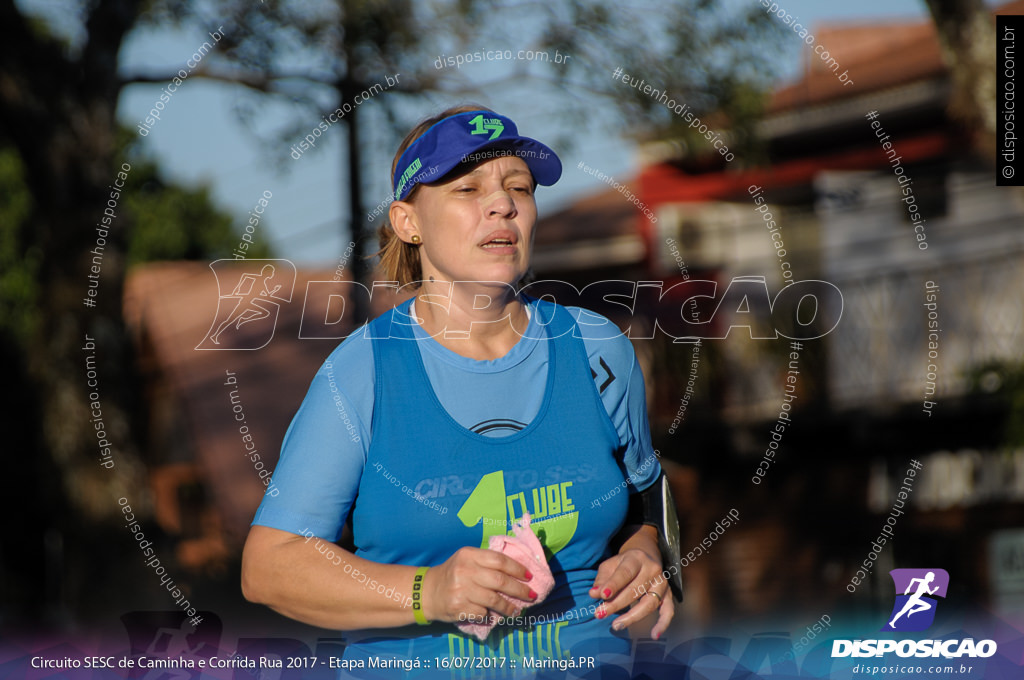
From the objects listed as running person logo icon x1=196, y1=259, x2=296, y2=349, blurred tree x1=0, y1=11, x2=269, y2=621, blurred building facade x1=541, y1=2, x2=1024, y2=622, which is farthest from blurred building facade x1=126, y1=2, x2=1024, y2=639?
blurred tree x1=0, y1=11, x2=269, y2=621

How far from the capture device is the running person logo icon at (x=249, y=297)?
4211 millimetres

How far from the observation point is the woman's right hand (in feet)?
6.01

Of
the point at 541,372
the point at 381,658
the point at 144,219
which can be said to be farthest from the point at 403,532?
the point at 144,219

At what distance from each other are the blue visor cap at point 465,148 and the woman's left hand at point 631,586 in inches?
34.0

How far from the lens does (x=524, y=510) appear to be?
204cm

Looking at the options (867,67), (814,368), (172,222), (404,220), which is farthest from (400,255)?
(172,222)

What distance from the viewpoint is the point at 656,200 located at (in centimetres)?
1016

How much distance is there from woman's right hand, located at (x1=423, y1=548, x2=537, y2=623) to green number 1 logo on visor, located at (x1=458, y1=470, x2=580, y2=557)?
14 cm

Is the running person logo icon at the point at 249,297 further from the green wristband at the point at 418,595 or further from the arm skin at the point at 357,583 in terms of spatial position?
the green wristband at the point at 418,595

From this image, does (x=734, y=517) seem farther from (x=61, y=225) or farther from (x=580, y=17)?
(x=61, y=225)

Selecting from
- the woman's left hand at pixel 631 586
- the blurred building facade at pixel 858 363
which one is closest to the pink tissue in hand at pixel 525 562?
the woman's left hand at pixel 631 586

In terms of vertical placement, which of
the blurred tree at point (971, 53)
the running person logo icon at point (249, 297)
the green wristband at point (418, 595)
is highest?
the blurred tree at point (971, 53)

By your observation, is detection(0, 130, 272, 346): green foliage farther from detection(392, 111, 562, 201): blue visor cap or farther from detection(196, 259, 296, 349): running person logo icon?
detection(392, 111, 562, 201): blue visor cap

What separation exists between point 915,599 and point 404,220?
1.95 metres
